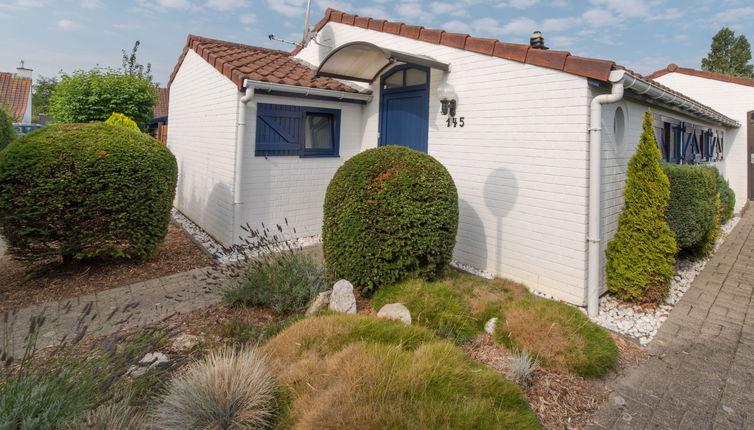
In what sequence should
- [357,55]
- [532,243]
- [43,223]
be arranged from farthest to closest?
[357,55] → [532,243] → [43,223]

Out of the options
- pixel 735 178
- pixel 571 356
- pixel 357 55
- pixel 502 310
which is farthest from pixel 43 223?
pixel 735 178

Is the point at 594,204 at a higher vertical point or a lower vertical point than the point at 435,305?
higher

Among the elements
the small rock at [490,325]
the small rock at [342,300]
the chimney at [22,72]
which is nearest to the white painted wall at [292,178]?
the small rock at [342,300]

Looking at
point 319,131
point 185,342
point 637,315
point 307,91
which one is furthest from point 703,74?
point 185,342

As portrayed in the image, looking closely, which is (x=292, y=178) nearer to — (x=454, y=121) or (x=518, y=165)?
(x=454, y=121)

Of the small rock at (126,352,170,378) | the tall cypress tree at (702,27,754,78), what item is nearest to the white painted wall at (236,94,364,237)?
the small rock at (126,352,170,378)

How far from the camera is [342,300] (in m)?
4.20

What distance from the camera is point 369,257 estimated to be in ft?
15.2

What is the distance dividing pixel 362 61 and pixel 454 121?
82.5 inches

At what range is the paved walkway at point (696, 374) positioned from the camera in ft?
9.43

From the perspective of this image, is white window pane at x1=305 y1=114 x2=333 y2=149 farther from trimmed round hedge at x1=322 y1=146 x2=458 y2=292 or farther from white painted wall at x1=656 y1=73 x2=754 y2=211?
white painted wall at x1=656 y1=73 x2=754 y2=211

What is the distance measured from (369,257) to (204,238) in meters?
4.69

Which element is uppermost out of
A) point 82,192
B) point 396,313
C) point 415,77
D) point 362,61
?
point 362,61

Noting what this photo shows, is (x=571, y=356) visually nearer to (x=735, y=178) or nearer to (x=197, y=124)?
(x=197, y=124)
